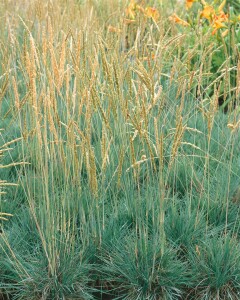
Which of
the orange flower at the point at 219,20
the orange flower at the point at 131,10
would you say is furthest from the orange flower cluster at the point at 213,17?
the orange flower at the point at 131,10

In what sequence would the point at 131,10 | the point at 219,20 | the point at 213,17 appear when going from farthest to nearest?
the point at 131,10 → the point at 213,17 → the point at 219,20

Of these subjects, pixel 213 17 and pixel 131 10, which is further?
pixel 131 10

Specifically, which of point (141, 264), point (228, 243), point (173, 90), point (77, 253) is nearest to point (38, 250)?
point (77, 253)

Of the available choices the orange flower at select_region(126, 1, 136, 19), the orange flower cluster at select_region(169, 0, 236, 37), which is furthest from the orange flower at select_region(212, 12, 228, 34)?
the orange flower at select_region(126, 1, 136, 19)

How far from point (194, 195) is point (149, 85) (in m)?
0.91

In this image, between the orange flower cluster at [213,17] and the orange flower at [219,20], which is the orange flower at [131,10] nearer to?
the orange flower cluster at [213,17]

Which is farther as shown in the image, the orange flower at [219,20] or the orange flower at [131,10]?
the orange flower at [131,10]

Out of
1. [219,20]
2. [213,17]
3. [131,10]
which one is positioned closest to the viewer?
[219,20]

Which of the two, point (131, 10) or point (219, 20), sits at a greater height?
point (219, 20)

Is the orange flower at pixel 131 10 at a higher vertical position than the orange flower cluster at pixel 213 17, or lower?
lower

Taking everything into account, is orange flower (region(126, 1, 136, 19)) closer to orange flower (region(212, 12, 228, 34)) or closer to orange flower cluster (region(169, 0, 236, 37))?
orange flower cluster (region(169, 0, 236, 37))

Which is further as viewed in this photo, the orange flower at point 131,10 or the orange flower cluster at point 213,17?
the orange flower at point 131,10

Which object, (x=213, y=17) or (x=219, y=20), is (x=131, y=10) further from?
(x=219, y=20)

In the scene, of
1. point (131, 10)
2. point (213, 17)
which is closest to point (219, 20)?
point (213, 17)
